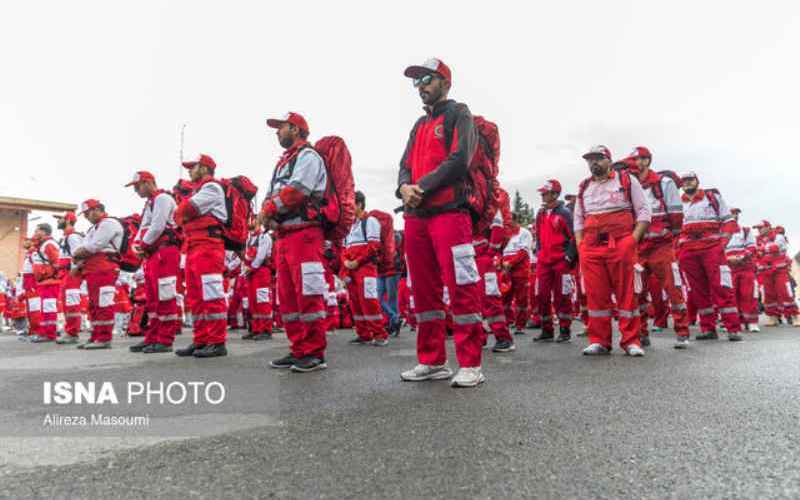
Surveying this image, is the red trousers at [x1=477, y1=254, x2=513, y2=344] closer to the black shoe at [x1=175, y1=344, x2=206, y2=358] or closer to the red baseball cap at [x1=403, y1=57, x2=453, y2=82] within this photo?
the red baseball cap at [x1=403, y1=57, x2=453, y2=82]

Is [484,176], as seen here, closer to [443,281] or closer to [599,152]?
[443,281]

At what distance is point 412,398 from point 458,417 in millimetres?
526

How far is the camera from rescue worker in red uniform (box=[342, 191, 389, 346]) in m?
7.11

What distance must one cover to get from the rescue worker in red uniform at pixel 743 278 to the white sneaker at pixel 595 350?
18.3 ft

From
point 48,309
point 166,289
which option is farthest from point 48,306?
point 166,289

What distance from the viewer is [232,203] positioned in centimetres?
561

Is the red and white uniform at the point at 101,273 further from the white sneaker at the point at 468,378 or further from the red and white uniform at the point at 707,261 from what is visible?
the red and white uniform at the point at 707,261

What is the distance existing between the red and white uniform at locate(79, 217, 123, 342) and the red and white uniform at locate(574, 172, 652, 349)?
6.00 meters

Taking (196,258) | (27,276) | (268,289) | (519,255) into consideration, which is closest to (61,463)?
(196,258)

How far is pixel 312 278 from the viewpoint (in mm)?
4145

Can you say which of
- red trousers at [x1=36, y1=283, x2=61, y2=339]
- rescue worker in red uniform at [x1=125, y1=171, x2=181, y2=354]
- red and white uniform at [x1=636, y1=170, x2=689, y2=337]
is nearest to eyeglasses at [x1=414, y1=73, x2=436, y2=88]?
red and white uniform at [x1=636, y1=170, x2=689, y2=337]

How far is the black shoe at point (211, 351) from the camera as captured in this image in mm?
5176

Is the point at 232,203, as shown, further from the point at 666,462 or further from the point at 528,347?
the point at 666,462

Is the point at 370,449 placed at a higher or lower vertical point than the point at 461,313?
lower
